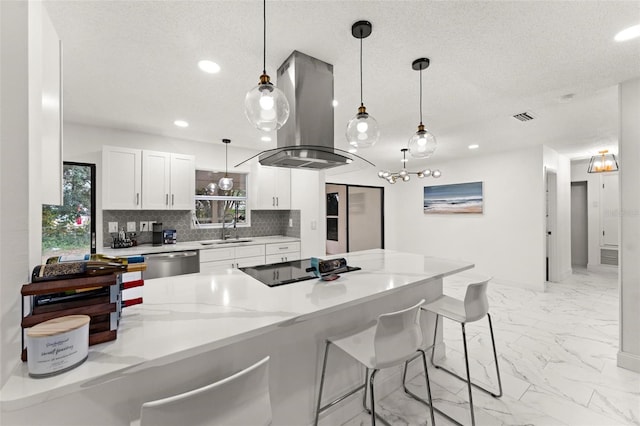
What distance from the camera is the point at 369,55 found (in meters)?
1.95

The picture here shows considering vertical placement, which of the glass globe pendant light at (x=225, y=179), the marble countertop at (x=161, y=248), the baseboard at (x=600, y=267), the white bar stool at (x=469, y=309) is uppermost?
the glass globe pendant light at (x=225, y=179)

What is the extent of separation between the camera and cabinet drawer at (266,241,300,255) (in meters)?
4.23

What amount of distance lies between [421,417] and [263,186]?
3.64 m

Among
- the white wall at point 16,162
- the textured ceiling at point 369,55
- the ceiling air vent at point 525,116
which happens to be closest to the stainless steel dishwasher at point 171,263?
the textured ceiling at point 369,55

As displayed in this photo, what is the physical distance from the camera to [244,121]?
331cm

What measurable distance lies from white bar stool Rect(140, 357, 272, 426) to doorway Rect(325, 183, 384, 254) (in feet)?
16.9

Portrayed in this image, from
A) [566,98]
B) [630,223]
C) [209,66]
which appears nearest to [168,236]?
[209,66]

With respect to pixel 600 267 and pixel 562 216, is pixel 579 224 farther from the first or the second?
pixel 562 216

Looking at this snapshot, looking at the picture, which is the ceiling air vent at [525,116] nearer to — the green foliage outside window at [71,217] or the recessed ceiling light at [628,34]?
the recessed ceiling light at [628,34]

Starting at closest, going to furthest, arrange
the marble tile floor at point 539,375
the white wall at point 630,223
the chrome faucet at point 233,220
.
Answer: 1. the marble tile floor at point 539,375
2. the white wall at point 630,223
3. the chrome faucet at point 233,220

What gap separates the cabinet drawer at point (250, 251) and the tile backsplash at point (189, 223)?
67 cm

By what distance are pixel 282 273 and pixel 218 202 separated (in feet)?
9.58

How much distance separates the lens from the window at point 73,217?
127 inches

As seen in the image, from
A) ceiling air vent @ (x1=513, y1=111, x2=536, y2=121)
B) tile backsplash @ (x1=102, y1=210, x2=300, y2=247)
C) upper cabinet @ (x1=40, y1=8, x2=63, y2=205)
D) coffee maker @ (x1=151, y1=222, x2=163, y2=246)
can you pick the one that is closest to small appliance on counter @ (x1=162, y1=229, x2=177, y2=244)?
coffee maker @ (x1=151, y1=222, x2=163, y2=246)
